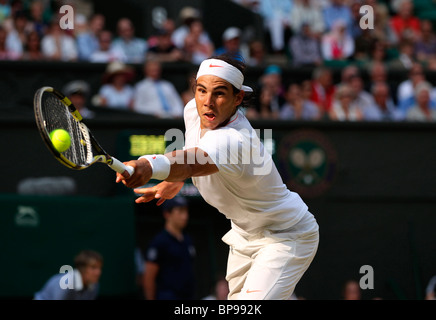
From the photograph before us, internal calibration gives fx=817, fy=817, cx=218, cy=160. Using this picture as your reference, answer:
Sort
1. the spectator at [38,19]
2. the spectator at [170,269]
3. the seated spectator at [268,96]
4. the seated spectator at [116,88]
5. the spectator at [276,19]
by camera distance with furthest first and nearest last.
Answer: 1. the spectator at [276,19]
2. the spectator at [38,19]
3. the seated spectator at [268,96]
4. the seated spectator at [116,88]
5. the spectator at [170,269]

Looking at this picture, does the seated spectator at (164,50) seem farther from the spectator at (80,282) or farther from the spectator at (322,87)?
the spectator at (80,282)

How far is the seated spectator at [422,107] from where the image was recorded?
10.4m

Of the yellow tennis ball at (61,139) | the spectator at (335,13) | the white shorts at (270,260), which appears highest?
the spectator at (335,13)

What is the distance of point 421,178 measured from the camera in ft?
32.1

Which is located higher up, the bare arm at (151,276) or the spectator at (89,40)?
the spectator at (89,40)

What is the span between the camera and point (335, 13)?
1258 centimetres

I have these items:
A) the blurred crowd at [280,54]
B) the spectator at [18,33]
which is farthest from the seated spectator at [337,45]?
the spectator at [18,33]

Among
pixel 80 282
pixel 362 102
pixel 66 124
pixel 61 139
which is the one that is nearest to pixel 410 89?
pixel 362 102

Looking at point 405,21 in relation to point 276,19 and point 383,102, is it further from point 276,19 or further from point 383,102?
point 383,102

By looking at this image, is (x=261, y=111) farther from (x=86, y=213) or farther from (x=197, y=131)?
(x=197, y=131)

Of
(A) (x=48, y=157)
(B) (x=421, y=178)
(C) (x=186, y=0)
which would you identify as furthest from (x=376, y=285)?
(C) (x=186, y=0)

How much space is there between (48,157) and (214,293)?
A: 245 cm

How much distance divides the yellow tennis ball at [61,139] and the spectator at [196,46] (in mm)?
6354

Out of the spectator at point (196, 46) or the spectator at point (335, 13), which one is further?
the spectator at point (335, 13)
